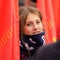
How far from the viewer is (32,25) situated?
5.87 ft

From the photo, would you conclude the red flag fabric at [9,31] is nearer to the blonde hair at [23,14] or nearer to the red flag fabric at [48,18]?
the blonde hair at [23,14]

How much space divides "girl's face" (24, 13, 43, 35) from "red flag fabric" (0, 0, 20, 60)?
0.08m

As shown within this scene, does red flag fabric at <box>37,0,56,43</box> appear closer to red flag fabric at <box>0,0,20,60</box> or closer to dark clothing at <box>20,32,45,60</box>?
dark clothing at <box>20,32,45,60</box>

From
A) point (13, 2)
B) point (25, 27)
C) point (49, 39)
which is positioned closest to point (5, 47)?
point (25, 27)

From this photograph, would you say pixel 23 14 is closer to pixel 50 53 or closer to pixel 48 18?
pixel 48 18

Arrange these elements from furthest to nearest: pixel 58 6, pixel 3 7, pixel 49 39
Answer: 1. pixel 58 6
2. pixel 49 39
3. pixel 3 7

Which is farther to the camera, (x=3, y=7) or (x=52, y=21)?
(x=52, y=21)

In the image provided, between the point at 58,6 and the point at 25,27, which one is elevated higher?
the point at 58,6

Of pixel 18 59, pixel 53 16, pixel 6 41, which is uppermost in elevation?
pixel 53 16

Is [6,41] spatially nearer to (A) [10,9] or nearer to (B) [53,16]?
(A) [10,9]

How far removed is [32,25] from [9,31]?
0.57ft

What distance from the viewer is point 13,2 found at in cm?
180

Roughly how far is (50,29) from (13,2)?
1.89ft

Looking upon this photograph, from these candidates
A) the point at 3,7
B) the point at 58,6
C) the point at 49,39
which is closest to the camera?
the point at 3,7
